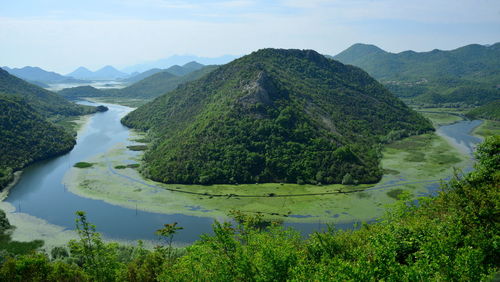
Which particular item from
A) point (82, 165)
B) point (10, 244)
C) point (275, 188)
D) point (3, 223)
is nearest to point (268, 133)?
point (275, 188)

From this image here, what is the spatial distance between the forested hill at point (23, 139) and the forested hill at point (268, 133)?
1745 inches

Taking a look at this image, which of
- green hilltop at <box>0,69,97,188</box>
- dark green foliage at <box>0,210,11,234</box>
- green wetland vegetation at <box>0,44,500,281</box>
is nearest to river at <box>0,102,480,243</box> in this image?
green wetland vegetation at <box>0,44,500,281</box>

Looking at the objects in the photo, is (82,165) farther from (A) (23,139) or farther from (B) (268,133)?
(B) (268,133)

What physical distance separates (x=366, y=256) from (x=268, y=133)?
9433 cm

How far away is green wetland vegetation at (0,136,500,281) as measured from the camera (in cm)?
3033

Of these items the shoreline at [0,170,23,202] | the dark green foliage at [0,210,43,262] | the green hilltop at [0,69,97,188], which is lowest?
the dark green foliage at [0,210,43,262]

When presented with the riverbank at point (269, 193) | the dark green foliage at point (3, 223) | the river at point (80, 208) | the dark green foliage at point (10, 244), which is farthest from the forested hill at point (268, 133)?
the dark green foliage at point (10, 244)

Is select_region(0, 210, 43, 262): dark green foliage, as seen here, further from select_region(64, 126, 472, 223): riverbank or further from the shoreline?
select_region(64, 126, 472, 223): riverbank

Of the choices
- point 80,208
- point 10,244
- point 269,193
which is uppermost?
point 269,193

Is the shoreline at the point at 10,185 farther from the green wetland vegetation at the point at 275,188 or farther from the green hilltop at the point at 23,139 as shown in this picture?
the green wetland vegetation at the point at 275,188

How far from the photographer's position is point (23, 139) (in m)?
144

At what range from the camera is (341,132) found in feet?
493

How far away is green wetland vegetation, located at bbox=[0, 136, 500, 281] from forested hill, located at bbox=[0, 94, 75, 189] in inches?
3405

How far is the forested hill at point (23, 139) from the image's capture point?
422 feet
